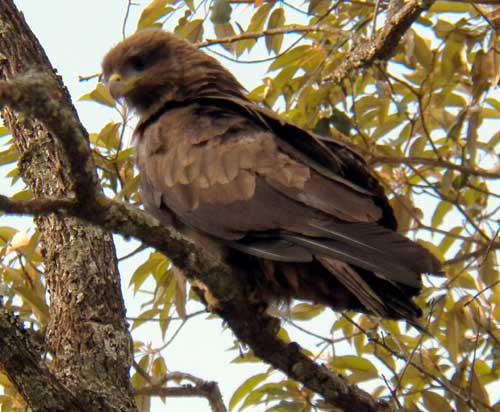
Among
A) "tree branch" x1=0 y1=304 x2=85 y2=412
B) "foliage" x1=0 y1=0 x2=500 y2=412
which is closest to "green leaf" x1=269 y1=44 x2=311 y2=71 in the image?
"foliage" x1=0 y1=0 x2=500 y2=412

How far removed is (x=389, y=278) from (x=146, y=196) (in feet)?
4.17

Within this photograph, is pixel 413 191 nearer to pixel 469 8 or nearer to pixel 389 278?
pixel 469 8

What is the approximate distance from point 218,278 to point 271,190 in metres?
0.58

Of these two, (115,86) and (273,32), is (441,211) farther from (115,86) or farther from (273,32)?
(115,86)

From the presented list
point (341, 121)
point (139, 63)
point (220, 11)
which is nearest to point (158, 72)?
point (139, 63)

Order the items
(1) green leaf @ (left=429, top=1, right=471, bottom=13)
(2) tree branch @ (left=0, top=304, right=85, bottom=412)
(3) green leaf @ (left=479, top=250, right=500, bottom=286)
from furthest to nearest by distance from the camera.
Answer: (1) green leaf @ (left=429, top=1, right=471, bottom=13) < (3) green leaf @ (left=479, top=250, right=500, bottom=286) < (2) tree branch @ (left=0, top=304, right=85, bottom=412)

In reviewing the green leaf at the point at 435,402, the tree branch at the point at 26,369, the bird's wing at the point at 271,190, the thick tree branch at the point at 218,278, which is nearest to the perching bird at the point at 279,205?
the bird's wing at the point at 271,190

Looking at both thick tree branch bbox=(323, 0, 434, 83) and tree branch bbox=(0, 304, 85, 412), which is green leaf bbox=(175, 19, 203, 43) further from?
tree branch bbox=(0, 304, 85, 412)

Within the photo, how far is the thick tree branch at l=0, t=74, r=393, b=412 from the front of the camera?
2.26 m

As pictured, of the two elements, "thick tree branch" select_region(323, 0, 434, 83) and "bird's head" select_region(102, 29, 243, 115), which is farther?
"bird's head" select_region(102, 29, 243, 115)

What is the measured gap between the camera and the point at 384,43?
3.99 metres

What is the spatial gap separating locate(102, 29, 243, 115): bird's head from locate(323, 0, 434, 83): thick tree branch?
0.63 metres

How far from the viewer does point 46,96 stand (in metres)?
2.26

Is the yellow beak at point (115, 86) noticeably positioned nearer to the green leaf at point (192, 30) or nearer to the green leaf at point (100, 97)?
the green leaf at point (100, 97)
